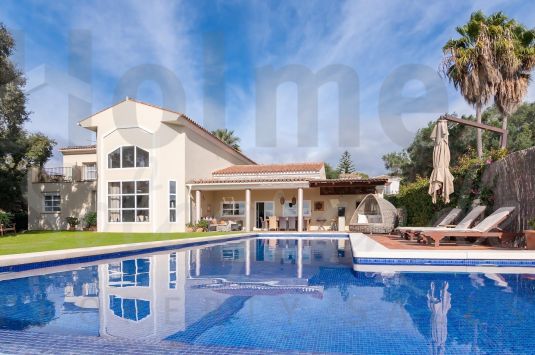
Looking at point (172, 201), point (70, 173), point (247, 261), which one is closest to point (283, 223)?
point (172, 201)

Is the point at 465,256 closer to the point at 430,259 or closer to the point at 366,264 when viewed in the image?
the point at 430,259

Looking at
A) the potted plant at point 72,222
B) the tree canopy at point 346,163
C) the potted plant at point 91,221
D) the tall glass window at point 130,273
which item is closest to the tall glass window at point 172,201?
the potted plant at point 91,221

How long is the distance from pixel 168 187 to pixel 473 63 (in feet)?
55.0

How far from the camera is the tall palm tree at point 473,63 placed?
17.4 metres

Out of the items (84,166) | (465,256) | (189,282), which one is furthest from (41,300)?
(84,166)

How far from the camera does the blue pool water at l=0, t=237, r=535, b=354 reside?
4148 mm

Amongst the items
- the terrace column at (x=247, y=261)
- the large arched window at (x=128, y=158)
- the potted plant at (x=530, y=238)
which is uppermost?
the large arched window at (x=128, y=158)

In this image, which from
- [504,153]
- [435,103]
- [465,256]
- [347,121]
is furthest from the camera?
[347,121]

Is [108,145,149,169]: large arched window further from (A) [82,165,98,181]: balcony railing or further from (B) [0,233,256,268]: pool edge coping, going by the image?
(B) [0,233,256,268]: pool edge coping

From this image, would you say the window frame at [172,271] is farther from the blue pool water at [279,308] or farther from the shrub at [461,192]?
the shrub at [461,192]

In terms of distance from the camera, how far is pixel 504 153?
38.9ft

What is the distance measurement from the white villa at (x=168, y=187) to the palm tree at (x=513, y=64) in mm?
7061

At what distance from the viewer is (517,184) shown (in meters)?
10.4

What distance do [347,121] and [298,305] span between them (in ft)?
42.5
